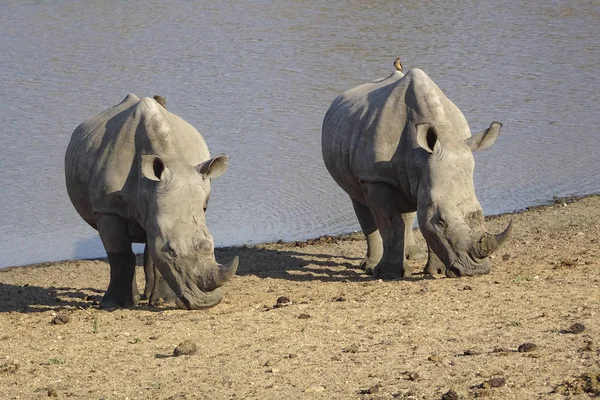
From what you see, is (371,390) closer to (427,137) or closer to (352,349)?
(352,349)

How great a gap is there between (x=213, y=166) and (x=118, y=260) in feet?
4.17

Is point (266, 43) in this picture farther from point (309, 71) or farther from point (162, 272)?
point (162, 272)

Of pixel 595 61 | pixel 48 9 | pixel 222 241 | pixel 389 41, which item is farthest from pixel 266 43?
pixel 222 241

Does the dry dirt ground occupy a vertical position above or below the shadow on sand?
above

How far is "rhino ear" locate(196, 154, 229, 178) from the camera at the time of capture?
382 inches

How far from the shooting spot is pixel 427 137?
34.4ft

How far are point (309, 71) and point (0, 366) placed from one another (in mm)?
15227

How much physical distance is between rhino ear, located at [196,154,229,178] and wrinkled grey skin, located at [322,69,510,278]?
1.71 metres

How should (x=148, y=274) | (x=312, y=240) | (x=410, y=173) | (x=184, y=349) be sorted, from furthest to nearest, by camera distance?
1. (x=312, y=240)
2. (x=148, y=274)
3. (x=410, y=173)
4. (x=184, y=349)

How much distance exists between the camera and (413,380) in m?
7.06

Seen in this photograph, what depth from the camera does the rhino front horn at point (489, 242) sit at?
9.97 m

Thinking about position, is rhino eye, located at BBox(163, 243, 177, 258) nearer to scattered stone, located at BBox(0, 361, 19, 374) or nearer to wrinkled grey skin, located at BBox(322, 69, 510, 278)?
scattered stone, located at BBox(0, 361, 19, 374)

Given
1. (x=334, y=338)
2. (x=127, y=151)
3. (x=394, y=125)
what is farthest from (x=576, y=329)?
(x=127, y=151)

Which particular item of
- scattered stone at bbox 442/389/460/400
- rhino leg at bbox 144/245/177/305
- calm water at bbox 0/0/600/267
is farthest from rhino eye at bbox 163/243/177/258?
calm water at bbox 0/0/600/267
